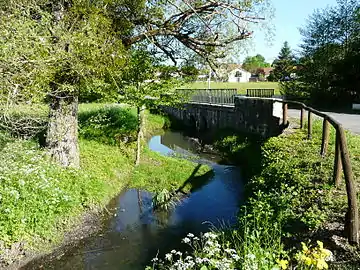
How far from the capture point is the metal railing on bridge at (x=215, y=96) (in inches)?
917

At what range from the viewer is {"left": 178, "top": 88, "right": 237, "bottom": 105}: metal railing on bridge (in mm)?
23284

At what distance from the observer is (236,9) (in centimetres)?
1066

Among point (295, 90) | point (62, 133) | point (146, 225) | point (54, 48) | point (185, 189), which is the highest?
point (54, 48)

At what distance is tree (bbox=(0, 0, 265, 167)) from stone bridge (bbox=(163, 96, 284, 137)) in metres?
3.86

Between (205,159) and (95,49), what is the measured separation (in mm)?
10037

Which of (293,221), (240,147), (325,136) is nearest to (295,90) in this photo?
(240,147)

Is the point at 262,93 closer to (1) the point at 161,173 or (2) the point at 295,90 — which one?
(2) the point at 295,90

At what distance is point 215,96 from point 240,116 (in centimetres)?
620

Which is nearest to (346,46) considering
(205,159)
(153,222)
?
(205,159)

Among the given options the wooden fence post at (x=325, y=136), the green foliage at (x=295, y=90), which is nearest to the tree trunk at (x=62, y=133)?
the wooden fence post at (x=325, y=136)

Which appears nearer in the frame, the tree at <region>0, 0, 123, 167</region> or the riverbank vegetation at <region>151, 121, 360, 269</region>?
the riverbank vegetation at <region>151, 121, 360, 269</region>

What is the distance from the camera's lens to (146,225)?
933 cm

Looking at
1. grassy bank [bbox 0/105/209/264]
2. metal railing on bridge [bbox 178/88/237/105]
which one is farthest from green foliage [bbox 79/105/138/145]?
metal railing on bridge [bbox 178/88/237/105]

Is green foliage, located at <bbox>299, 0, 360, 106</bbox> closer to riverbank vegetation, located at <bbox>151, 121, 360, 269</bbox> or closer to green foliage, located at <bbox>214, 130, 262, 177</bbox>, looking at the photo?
green foliage, located at <bbox>214, 130, 262, 177</bbox>
